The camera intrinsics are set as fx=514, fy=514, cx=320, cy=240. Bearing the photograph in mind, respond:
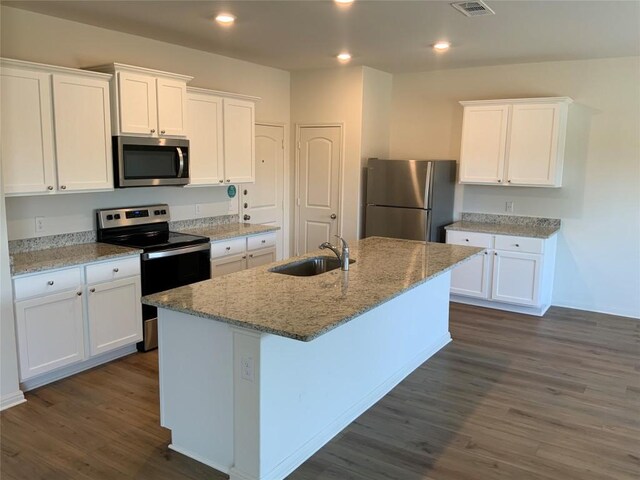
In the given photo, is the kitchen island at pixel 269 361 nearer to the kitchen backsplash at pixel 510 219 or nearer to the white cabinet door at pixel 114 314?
the white cabinet door at pixel 114 314

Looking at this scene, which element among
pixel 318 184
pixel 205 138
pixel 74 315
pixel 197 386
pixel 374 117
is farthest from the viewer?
pixel 318 184

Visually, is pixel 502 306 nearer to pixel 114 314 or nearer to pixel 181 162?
pixel 181 162

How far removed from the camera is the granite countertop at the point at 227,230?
4.84 meters

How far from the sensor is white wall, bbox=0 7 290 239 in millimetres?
3754

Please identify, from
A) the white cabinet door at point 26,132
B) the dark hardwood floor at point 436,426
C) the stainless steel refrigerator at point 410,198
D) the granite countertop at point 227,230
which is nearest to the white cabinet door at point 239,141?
the granite countertop at point 227,230

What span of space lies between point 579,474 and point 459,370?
4.36 ft

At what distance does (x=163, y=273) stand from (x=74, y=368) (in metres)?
0.95

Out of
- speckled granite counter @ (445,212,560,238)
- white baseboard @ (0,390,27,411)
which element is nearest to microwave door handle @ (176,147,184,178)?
white baseboard @ (0,390,27,411)

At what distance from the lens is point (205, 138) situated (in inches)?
193

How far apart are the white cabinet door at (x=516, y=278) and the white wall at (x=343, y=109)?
67.1 inches

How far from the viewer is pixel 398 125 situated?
6.47 m

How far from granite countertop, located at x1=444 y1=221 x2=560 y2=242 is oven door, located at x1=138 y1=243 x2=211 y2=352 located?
2.80 meters

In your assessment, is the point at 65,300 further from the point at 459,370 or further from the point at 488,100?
the point at 488,100

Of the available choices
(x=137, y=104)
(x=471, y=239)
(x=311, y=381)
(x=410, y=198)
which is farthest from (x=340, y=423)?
(x=410, y=198)
